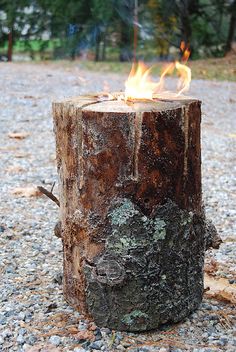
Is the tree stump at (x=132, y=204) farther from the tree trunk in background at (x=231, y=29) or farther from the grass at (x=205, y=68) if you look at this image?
the tree trunk in background at (x=231, y=29)

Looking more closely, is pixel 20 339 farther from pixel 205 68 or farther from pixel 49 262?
pixel 205 68

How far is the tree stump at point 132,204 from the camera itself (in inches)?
87.4

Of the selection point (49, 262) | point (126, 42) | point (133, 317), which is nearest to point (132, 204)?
point (133, 317)

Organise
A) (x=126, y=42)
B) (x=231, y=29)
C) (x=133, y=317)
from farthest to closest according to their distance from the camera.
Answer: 1. (x=126, y=42)
2. (x=231, y=29)
3. (x=133, y=317)

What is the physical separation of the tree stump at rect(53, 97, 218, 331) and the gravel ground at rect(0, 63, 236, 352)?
0.10 metres

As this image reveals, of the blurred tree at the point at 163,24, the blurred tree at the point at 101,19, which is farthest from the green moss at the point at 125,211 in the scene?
the blurred tree at the point at 163,24

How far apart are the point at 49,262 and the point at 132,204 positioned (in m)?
0.97

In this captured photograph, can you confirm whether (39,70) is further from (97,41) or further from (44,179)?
(44,179)

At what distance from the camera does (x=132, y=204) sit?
7.38ft

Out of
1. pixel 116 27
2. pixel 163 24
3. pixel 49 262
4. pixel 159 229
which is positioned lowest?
pixel 49 262

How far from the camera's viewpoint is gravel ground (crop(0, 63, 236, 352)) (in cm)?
229

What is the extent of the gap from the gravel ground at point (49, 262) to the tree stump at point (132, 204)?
0.31 feet

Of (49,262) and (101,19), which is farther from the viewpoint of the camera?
(101,19)

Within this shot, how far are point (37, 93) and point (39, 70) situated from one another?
3.63 metres
